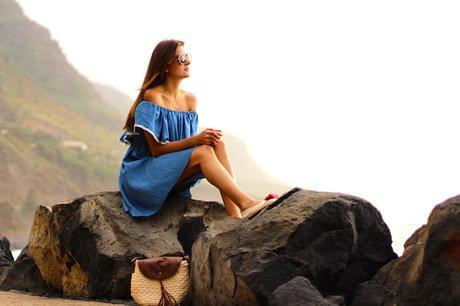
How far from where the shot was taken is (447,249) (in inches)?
171

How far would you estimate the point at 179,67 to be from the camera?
650 centimetres

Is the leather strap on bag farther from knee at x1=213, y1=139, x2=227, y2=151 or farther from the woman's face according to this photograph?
the woman's face

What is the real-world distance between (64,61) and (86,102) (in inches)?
207

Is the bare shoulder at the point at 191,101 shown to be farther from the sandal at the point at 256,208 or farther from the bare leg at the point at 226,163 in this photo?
the sandal at the point at 256,208

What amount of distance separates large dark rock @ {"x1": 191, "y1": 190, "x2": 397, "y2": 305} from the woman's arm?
3.13 feet

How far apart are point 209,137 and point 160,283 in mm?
1255

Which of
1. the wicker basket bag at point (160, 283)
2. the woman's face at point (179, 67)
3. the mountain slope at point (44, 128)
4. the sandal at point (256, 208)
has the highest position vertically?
the woman's face at point (179, 67)

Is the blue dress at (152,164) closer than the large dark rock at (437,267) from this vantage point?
No

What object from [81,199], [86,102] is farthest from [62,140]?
[81,199]

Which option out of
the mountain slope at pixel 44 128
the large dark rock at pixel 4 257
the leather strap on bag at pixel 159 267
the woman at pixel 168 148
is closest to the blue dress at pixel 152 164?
the woman at pixel 168 148

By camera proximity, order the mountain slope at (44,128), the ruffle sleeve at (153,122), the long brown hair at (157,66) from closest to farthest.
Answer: the ruffle sleeve at (153,122) → the long brown hair at (157,66) → the mountain slope at (44,128)

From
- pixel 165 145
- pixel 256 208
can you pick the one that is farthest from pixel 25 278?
pixel 256 208

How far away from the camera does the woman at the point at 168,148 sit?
5.98m

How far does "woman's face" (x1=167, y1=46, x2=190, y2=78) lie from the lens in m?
6.47
